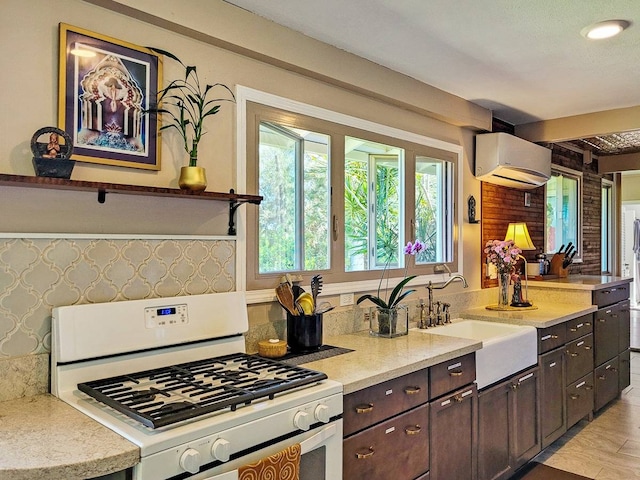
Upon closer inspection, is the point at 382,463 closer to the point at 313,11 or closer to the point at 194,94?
the point at 194,94

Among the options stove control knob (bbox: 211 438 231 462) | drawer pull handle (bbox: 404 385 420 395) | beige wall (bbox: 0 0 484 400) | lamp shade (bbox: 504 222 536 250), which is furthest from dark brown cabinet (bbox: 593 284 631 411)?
stove control knob (bbox: 211 438 231 462)

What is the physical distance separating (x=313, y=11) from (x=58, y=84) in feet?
3.73

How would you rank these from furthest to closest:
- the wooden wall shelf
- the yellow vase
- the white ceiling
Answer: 1. the white ceiling
2. the yellow vase
3. the wooden wall shelf

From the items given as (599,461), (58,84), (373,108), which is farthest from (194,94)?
(599,461)

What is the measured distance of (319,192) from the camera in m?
2.81

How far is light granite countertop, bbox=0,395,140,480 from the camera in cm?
118

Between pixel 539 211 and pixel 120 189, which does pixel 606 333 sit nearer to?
pixel 539 211

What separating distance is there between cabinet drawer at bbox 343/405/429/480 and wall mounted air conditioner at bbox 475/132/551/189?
2244 millimetres

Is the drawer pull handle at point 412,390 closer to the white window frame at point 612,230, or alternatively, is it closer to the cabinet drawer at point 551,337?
the cabinet drawer at point 551,337

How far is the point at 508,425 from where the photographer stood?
2.95 metres

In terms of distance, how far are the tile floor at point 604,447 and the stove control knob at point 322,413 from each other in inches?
86.8

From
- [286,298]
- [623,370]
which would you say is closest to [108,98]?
[286,298]

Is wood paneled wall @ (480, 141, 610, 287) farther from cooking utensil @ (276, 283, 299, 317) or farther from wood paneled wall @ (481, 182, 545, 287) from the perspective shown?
cooking utensil @ (276, 283, 299, 317)

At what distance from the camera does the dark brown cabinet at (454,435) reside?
2.37 m
